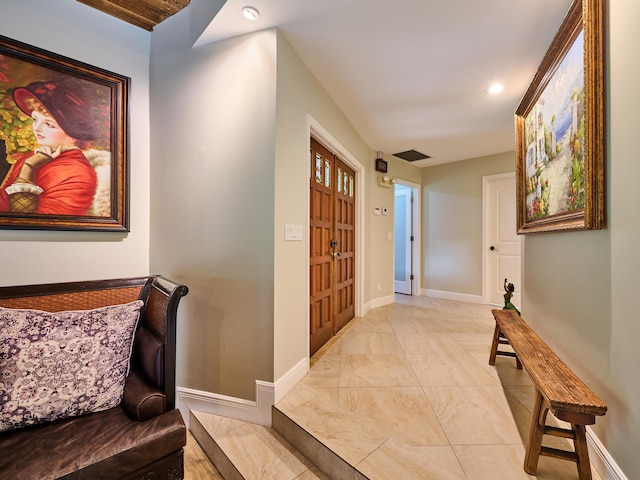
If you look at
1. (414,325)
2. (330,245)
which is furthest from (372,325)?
(330,245)

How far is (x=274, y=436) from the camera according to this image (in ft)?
5.00

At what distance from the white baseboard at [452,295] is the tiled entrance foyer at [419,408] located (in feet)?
5.42

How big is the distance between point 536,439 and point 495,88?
250cm

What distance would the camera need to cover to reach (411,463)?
118 centimetres

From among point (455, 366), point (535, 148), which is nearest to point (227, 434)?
point (455, 366)

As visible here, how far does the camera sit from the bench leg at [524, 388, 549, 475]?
3.66 feet

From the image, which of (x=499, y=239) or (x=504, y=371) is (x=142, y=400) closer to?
(x=504, y=371)

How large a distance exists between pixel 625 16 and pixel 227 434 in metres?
2.55

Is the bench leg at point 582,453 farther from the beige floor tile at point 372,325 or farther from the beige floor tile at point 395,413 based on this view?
the beige floor tile at point 372,325

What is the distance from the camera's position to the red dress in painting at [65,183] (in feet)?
5.10

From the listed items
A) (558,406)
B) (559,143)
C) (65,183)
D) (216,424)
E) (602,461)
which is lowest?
(216,424)

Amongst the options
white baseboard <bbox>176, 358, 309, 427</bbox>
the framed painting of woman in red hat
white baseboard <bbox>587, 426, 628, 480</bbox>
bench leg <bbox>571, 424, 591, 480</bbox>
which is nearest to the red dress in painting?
the framed painting of woman in red hat

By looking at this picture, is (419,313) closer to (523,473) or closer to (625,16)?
(523,473)

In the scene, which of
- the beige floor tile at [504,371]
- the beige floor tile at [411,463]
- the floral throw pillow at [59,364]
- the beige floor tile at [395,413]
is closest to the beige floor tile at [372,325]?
the beige floor tile at [504,371]
